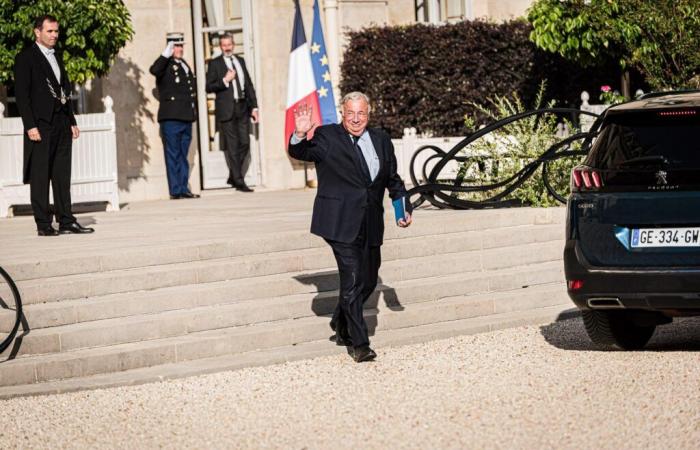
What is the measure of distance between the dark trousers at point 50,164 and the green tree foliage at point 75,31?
3.50 metres

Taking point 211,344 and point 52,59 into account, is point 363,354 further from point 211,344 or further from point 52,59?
point 52,59

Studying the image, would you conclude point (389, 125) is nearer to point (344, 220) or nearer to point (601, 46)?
point (601, 46)

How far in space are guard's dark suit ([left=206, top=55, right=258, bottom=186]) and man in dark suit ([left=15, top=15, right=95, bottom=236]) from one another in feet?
21.8

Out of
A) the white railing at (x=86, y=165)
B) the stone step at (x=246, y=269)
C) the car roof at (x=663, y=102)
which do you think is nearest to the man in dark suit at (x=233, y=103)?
the white railing at (x=86, y=165)

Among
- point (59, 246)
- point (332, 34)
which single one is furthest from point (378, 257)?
point (332, 34)

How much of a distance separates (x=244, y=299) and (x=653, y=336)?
314 cm

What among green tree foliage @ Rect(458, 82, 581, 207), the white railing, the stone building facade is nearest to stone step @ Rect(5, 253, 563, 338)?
green tree foliage @ Rect(458, 82, 581, 207)

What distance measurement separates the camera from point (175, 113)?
19.8 meters

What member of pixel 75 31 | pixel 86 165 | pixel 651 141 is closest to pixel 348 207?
pixel 651 141

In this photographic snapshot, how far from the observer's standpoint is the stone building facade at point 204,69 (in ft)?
66.2

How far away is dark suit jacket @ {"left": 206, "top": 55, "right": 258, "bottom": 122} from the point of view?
67.3 ft

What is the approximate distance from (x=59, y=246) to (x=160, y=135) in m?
7.67

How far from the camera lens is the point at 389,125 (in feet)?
71.8

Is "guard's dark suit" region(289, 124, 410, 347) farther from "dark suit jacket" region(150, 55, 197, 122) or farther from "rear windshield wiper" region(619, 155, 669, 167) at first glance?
"dark suit jacket" region(150, 55, 197, 122)
